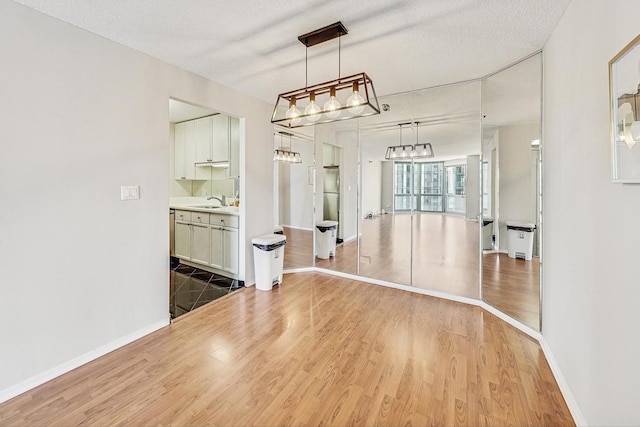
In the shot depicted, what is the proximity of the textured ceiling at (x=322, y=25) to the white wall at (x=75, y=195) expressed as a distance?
285 mm

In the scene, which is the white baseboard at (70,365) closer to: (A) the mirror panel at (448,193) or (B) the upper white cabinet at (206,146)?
(B) the upper white cabinet at (206,146)

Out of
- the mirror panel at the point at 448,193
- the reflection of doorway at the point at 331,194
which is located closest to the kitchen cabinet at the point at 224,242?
the reflection of doorway at the point at 331,194

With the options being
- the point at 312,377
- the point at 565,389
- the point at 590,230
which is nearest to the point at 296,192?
the point at 312,377

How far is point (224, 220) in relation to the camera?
3.94 m

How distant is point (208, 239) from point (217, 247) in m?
0.25

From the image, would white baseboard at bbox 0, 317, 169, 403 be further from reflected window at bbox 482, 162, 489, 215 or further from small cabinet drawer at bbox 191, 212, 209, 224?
reflected window at bbox 482, 162, 489, 215

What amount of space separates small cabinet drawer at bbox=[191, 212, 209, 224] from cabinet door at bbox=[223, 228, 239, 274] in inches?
18.9

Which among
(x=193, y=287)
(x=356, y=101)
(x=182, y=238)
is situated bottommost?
(x=193, y=287)

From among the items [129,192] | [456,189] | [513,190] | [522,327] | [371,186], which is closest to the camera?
[129,192]

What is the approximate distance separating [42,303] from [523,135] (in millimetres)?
4325

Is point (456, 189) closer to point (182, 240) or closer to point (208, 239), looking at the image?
point (208, 239)

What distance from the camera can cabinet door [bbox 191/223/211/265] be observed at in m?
4.17

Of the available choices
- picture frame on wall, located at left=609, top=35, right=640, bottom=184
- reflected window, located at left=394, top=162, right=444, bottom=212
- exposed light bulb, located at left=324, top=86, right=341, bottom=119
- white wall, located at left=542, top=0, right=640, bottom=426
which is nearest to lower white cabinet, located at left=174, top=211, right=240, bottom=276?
exposed light bulb, located at left=324, top=86, right=341, bottom=119

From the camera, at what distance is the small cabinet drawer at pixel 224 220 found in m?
3.83
